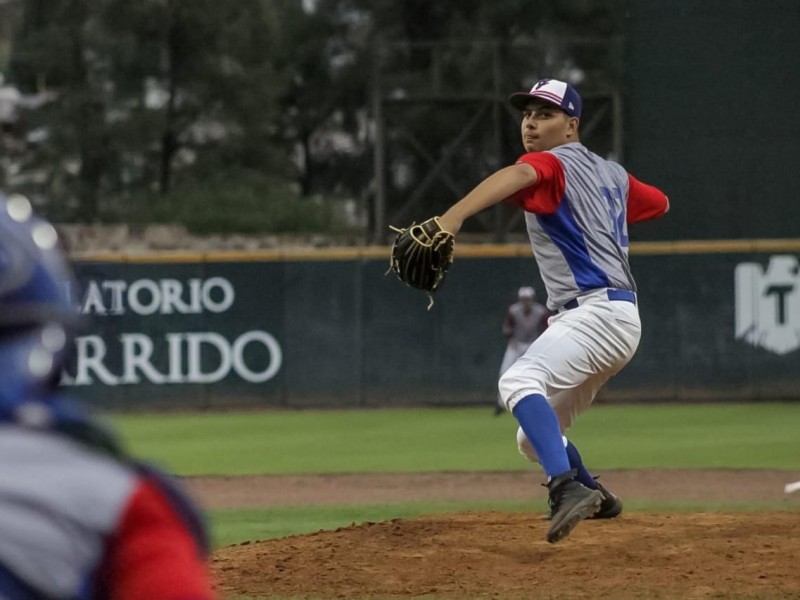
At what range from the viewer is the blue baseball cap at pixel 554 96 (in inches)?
233

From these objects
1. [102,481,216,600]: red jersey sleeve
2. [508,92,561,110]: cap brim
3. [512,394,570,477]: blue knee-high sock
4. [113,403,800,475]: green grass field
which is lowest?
[113,403,800,475]: green grass field

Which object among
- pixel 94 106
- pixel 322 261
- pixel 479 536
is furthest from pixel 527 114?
pixel 94 106

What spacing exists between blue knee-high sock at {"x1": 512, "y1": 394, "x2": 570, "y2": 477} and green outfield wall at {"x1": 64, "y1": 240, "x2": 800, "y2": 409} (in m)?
11.0

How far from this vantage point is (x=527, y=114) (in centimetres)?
607

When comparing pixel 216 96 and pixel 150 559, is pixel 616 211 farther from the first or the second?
pixel 216 96

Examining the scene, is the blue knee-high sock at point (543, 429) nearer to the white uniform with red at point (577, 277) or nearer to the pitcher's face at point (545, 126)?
the white uniform with red at point (577, 277)

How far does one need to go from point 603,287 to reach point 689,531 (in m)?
1.27

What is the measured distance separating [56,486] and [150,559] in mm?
102

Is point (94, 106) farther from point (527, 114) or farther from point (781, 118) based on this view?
point (527, 114)

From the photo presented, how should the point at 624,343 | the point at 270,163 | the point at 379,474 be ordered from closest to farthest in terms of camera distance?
the point at 624,343
the point at 379,474
the point at 270,163

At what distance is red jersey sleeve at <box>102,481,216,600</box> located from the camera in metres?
1.31

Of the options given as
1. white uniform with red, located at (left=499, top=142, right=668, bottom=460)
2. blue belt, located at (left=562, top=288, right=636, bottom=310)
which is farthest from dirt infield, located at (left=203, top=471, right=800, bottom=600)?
blue belt, located at (left=562, top=288, right=636, bottom=310)

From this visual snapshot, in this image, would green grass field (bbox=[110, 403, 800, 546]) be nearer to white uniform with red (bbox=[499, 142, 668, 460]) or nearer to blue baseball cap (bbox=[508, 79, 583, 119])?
white uniform with red (bbox=[499, 142, 668, 460])

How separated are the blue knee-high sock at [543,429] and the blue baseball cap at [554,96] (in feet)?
3.86
